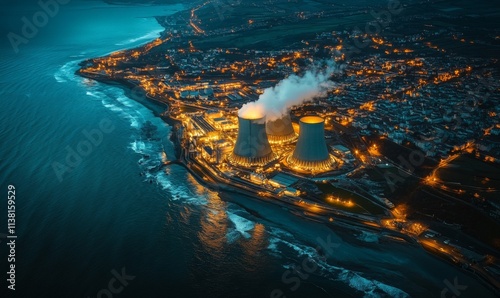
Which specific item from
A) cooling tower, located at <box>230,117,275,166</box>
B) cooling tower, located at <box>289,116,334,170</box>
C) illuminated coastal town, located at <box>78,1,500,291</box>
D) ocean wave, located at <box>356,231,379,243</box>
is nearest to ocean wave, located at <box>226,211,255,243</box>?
illuminated coastal town, located at <box>78,1,500,291</box>

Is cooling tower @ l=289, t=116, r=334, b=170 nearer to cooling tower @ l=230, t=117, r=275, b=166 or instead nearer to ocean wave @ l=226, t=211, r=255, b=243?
cooling tower @ l=230, t=117, r=275, b=166

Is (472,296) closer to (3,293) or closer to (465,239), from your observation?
(465,239)

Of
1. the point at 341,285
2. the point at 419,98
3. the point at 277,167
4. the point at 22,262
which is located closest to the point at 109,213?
the point at 22,262

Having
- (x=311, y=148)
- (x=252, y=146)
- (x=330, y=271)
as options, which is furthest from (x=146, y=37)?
(x=330, y=271)

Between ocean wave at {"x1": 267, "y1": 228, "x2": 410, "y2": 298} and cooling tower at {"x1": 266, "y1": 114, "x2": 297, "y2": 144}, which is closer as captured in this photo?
ocean wave at {"x1": 267, "y1": 228, "x2": 410, "y2": 298}

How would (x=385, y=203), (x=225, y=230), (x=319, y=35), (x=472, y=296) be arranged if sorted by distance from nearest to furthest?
(x=472, y=296)
(x=225, y=230)
(x=385, y=203)
(x=319, y=35)

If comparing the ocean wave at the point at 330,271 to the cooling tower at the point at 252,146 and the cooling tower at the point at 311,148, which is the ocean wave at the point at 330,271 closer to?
the cooling tower at the point at 311,148

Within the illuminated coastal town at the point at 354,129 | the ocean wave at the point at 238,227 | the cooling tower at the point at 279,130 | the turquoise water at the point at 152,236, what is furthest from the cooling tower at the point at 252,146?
the ocean wave at the point at 238,227
